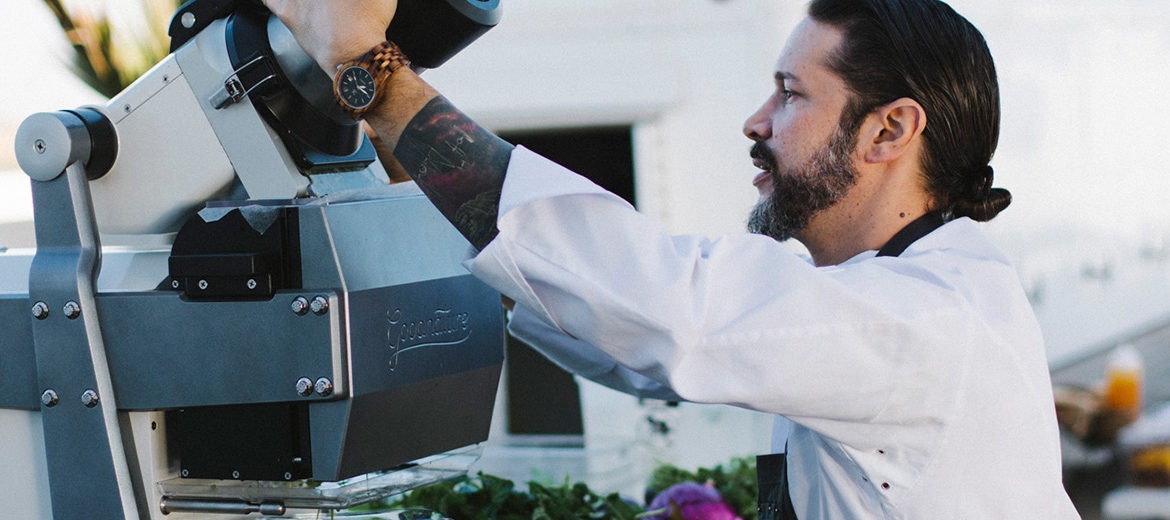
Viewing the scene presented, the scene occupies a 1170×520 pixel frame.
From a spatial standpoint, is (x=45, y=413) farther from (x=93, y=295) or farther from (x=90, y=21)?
(x=90, y=21)

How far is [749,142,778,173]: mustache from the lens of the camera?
5.01 ft

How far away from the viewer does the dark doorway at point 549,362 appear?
17.2ft

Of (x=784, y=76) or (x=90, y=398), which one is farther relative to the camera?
(x=784, y=76)

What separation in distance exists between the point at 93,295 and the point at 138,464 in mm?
171

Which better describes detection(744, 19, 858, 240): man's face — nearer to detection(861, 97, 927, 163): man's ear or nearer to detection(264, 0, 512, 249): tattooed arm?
detection(861, 97, 927, 163): man's ear

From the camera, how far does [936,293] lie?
125 cm

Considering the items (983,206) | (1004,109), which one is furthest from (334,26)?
(1004,109)

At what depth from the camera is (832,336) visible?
1165 mm

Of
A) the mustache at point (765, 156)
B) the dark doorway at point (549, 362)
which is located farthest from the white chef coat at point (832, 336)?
the dark doorway at point (549, 362)

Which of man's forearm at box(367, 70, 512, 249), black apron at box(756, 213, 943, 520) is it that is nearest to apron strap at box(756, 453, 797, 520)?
black apron at box(756, 213, 943, 520)

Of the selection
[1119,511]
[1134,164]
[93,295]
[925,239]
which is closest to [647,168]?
[1134,164]

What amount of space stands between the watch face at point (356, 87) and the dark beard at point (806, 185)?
1.89 feet

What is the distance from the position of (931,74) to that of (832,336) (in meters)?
0.48

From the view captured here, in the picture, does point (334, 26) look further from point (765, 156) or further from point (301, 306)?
point (765, 156)
